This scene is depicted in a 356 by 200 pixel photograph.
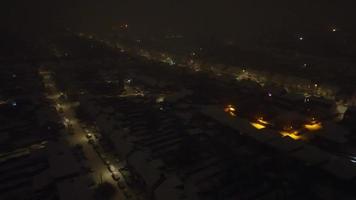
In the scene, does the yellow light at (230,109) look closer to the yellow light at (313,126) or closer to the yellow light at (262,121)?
the yellow light at (262,121)

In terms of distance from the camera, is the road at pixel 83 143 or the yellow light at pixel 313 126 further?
the yellow light at pixel 313 126

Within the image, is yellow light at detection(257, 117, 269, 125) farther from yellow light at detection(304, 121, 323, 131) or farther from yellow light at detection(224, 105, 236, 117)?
yellow light at detection(304, 121, 323, 131)

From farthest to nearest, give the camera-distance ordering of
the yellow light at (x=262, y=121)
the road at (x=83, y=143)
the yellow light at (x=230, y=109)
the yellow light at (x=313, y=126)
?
the yellow light at (x=230, y=109) → the yellow light at (x=262, y=121) → the yellow light at (x=313, y=126) → the road at (x=83, y=143)

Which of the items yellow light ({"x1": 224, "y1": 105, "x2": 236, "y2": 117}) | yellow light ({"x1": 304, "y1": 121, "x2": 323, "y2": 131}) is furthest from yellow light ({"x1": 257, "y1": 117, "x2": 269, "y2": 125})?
yellow light ({"x1": 304, "y1": 121, "x2": 323, "y2": 131})

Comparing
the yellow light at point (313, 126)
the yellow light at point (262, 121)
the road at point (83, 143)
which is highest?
the yellow light at point (313, 126)

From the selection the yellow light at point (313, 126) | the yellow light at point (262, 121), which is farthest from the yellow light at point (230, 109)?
the yellow light at point (313, 126)

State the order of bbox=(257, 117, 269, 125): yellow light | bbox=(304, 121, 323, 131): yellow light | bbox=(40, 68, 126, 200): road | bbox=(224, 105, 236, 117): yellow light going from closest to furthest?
1. bbox=(40, 68, 126, 200): road
2. bbox=(304, 121, 323, 131): yellow light
3. bbox=(257, 117, 269, 125): yellow light
4. bbox=(224, 105, 236, 117): yellow light

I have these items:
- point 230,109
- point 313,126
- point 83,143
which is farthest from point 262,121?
point 83,143

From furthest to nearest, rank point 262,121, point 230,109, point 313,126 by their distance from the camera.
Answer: point 230,109, point 262,121, point 313,126

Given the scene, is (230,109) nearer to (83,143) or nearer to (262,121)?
(262,121)

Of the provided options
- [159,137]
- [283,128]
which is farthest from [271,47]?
[159,137]

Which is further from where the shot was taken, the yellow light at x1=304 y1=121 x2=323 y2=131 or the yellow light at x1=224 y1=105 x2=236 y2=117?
the yellow light at x1=224 y1=105 x2=236 y2=117

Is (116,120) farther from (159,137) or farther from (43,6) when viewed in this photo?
(43,6)
